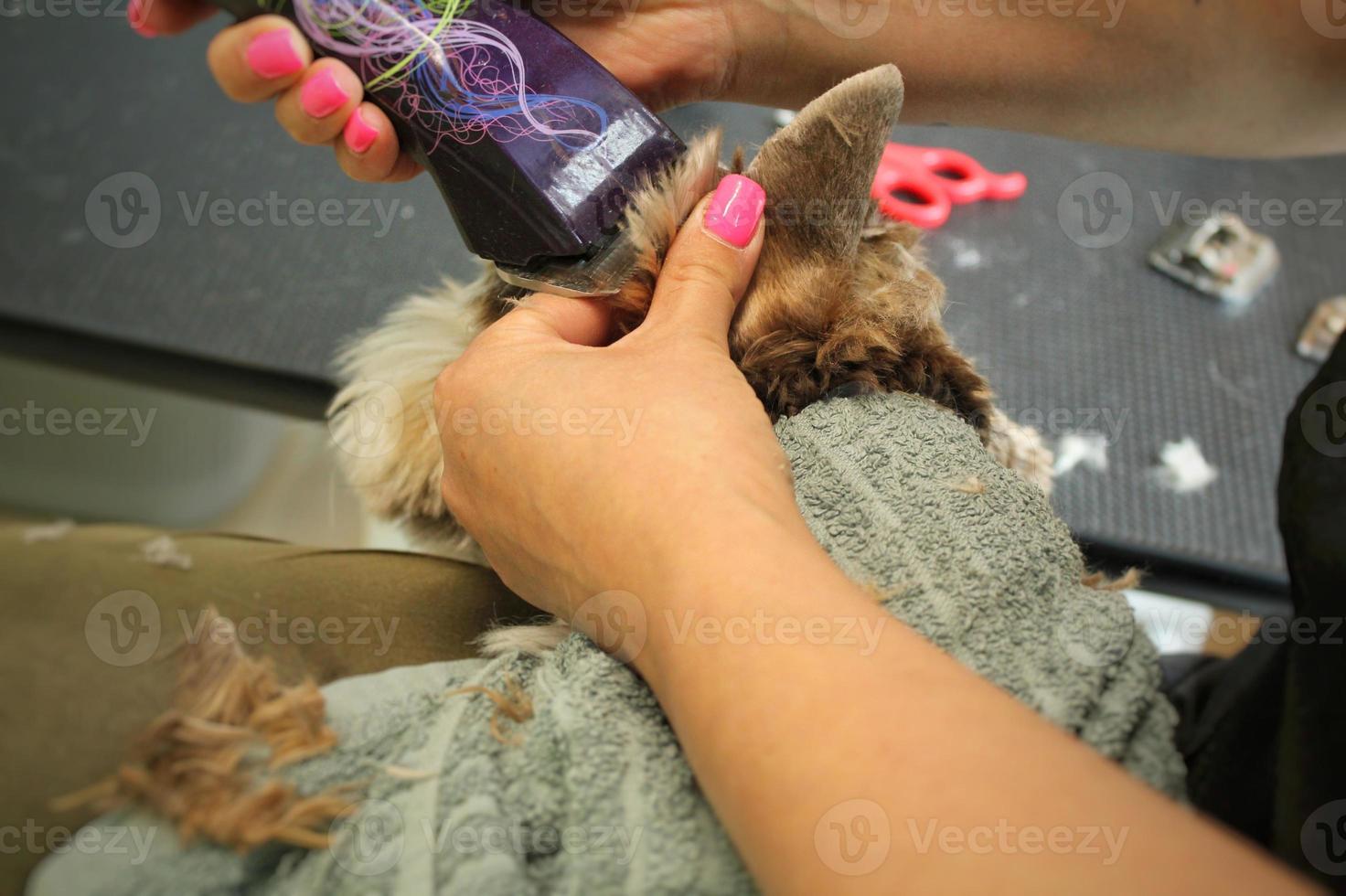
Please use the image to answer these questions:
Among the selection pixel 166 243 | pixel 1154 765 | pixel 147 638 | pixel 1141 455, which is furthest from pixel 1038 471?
pixel 166 243

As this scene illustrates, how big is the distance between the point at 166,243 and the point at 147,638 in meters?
0.92

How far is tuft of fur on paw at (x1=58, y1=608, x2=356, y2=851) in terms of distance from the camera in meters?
0.46

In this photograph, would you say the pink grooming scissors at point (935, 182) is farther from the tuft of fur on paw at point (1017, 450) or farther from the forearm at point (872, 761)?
the forearm at point (872, 761)

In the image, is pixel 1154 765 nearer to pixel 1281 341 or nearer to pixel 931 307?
pixel 931 307

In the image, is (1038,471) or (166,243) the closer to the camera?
(1038,471)

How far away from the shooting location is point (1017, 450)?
73cm

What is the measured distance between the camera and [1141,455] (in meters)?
1.16

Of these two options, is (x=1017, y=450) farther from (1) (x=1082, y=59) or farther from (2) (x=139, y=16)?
(2) (x=139, y=16)

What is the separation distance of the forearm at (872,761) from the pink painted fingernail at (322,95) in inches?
19.5

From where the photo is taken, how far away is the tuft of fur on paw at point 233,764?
18.2 inches

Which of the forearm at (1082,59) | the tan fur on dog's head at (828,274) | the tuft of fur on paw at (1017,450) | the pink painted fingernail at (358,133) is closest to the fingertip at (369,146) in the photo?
the pink painted fingernail at (358,133)

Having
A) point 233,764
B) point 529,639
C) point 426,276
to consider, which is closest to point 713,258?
point 529,639

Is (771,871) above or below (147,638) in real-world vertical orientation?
above

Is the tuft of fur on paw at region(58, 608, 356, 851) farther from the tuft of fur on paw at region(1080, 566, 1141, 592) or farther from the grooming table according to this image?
the grooming table
